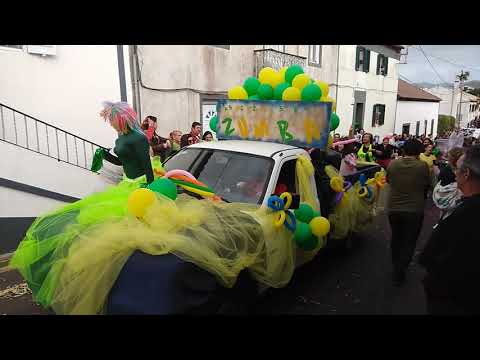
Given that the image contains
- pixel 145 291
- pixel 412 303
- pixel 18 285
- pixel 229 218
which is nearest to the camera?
pixel 145 291

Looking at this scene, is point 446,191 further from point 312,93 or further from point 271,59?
point 271,59

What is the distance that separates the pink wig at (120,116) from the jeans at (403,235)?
10.7 feet

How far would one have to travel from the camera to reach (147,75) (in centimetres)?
827

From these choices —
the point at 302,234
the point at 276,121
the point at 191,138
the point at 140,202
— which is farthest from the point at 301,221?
the point at 191,138

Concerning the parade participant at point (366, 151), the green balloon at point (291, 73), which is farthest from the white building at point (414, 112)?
the green balloon at point (291, 73)

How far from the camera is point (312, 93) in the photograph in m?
4.88

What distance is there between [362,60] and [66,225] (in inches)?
693

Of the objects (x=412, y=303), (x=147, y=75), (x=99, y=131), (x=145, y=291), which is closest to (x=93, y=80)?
(x=99, y=131)

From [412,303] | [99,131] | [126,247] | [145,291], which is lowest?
[412,303]

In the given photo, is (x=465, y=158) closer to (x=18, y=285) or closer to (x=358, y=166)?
(x=358, y=166)

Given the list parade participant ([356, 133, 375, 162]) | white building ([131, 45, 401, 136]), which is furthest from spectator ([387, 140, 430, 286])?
parade participant ([356, 133, 375, 162])

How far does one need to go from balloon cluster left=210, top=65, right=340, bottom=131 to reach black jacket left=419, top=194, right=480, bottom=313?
3.01 meters
